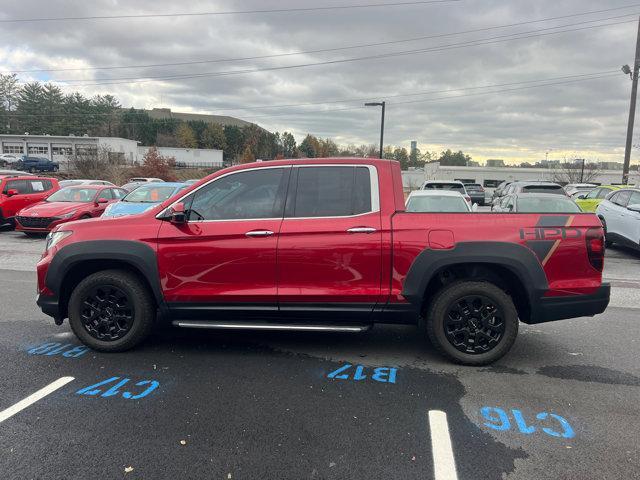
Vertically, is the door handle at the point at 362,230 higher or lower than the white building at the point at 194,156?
lower

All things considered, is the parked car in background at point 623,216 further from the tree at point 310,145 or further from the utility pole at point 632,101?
the tree at point 310,145

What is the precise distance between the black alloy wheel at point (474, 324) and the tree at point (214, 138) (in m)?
116

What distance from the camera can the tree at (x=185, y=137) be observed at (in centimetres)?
10824

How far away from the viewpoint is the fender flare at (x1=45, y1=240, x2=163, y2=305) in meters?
4.27

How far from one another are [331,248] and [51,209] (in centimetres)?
1178

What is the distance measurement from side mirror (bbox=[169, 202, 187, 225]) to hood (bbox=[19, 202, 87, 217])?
10276mm

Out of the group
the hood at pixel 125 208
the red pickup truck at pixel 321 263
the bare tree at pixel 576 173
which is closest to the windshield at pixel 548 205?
the red pickup truck at pixel 321 263

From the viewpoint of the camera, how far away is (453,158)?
124 meters

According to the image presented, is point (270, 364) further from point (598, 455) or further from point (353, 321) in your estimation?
point (598, 455)

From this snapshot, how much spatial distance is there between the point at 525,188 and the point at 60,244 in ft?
42.7

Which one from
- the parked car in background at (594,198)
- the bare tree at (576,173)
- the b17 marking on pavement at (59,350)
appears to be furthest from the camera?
the bare tree at (576,173)

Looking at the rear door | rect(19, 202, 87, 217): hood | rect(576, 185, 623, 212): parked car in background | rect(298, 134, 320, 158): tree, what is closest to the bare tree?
rect(576, 185, 623, 212): parked car in background

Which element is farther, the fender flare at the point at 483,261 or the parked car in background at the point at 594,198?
the parked car in background at the point at 594,198

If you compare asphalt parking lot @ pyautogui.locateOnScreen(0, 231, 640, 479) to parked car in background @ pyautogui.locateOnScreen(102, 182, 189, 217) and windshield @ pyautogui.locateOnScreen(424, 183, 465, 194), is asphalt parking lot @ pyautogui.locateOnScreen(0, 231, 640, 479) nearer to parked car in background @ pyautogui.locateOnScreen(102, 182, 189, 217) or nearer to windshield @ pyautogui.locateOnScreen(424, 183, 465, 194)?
parked car in background @ pyautogui.locateOnScreen(102, 182, 189, 217)
